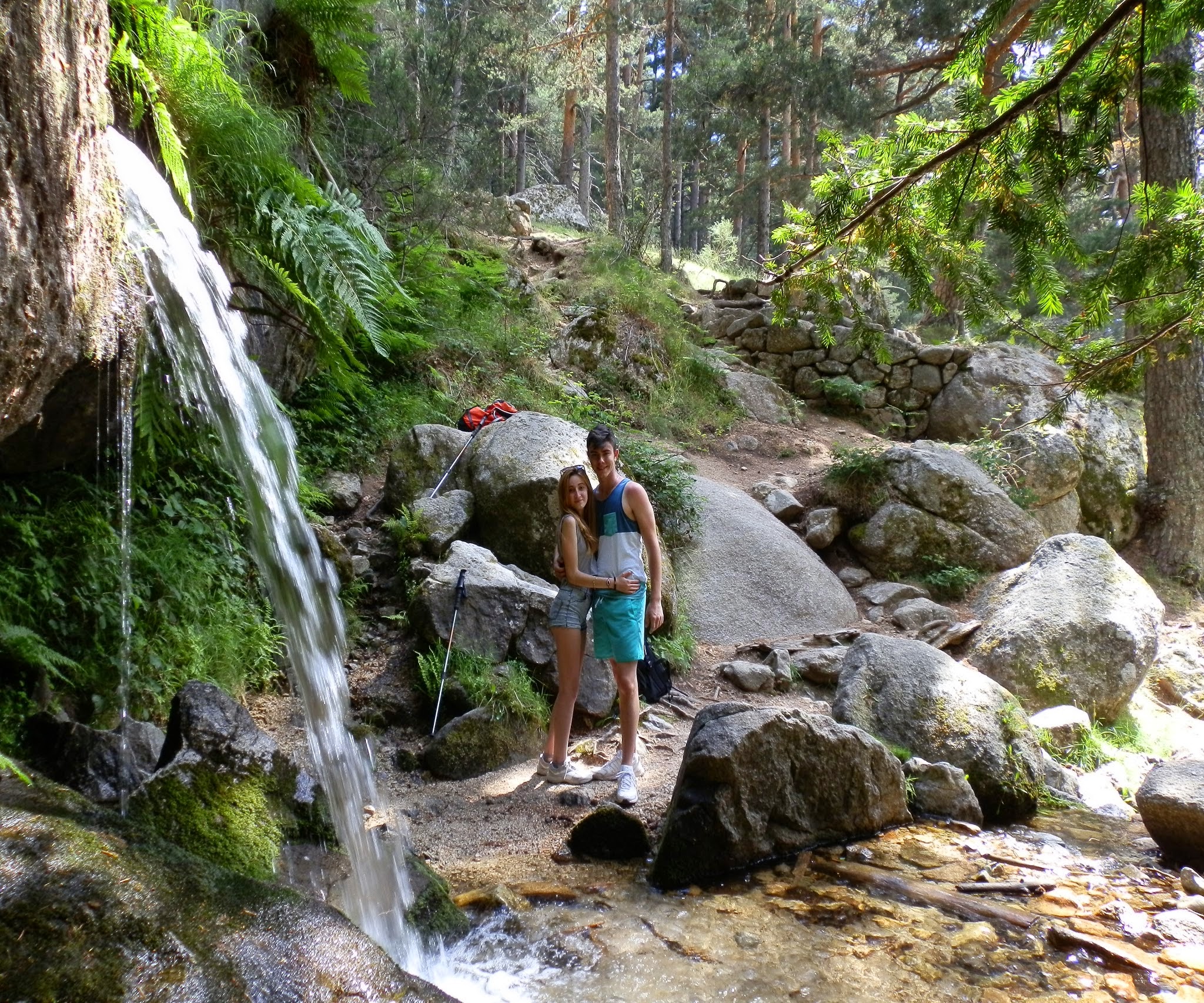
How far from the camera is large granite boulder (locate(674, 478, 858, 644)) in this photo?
25.6 feet

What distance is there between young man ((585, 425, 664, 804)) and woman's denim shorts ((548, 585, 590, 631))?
83mm

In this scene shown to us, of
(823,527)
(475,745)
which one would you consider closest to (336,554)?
(475,745)

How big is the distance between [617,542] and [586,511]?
0.91 feet

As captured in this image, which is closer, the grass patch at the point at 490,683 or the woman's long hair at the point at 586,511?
the woman's long hair at the point at 586,511

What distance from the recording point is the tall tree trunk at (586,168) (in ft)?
76.2

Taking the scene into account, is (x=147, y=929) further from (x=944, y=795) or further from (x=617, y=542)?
(x=944, y=795)

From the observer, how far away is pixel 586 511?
4.71 m

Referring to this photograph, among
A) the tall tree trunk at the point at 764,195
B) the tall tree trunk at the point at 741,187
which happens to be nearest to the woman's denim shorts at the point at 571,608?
the tall tree trunk at the point at 764,195

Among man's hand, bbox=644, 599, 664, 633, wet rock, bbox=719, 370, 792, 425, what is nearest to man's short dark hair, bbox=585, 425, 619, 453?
man's hand, bbox=644, 599, 664, 633

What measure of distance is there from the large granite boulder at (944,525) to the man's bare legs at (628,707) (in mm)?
5458

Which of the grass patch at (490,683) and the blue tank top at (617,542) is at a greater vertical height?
the blue tank top at (617,542)

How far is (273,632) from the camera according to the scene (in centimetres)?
523

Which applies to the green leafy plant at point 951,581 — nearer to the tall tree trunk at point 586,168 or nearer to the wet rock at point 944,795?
the wet rock at point 944,795

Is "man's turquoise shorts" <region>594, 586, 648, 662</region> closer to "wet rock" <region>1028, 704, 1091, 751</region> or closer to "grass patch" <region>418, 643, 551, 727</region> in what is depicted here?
"grass patch" <region>418, 643, 551, 727</region>
